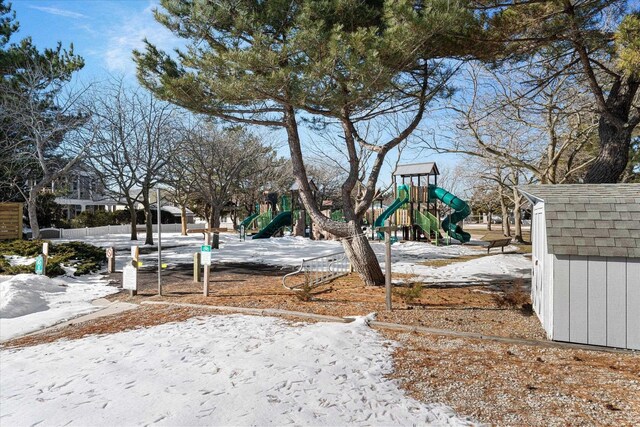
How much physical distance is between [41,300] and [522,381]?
9386mm

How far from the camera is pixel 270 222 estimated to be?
27.5 meters

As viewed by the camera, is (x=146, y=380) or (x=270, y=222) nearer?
(x=146, y=380)

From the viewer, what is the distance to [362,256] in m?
9.39

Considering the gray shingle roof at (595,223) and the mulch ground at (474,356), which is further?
the gray shingle roof at (595,223)

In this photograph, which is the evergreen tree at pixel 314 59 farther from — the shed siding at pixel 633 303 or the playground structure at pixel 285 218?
the playground structure at pixel 285 218

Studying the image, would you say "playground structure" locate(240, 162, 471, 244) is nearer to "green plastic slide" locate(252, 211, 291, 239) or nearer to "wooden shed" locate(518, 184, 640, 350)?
"green plastic slide" locate(252, 211, 291, 239)

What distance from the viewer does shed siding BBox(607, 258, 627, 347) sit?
4.96 meters

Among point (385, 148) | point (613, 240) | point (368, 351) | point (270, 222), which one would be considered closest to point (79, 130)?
point (270, 222)

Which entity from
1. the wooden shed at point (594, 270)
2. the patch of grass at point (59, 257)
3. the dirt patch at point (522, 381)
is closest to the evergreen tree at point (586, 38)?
the wooden shed at point (594, 270)

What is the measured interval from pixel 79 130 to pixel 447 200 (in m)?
19.7

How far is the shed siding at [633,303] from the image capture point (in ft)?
16.1

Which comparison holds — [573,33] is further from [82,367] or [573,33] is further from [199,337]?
[82,367]

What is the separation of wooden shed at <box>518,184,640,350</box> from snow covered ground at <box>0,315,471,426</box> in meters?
2.40

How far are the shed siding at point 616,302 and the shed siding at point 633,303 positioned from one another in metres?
0.04
